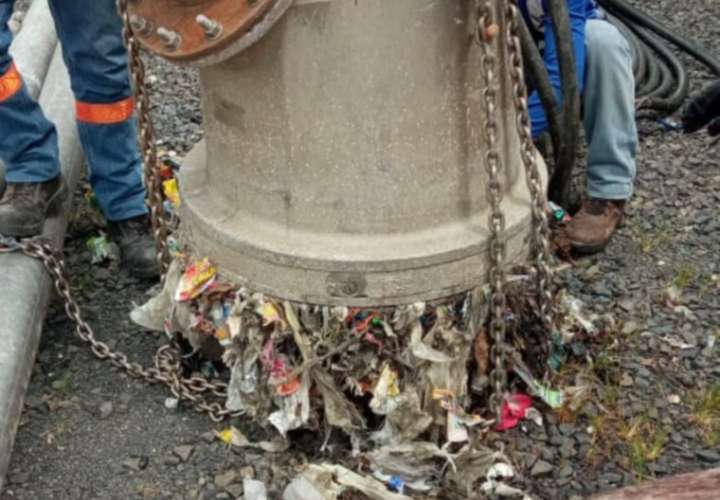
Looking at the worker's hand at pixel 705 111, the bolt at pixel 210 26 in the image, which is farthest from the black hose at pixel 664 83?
the bolt at pixel 210 26

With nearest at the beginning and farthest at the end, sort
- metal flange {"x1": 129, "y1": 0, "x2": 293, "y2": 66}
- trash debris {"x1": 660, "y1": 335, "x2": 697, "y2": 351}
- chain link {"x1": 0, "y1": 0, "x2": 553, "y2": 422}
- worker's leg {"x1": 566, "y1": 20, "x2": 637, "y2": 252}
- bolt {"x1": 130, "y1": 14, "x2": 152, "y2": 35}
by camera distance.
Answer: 1. metal flange {"x1": 129, "y1": 0, "x2": 293, "y2": 66}
2. chain link {"x1": 0, "y1": 0, "x2": 553, "y2": 422}
3. bolt {"x1": 130, "y1": 14, "x2": 152, "y2": 35}
4. trash debris {"x1": 660, "y1": 335, "x2": 697, "y2": 351}
5. worker's leg {"x1": 566, "y1": 20, "x2": 637, "y2": 252}

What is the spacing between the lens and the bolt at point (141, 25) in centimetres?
296

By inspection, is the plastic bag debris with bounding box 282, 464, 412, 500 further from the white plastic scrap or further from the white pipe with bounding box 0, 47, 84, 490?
the white pipe with bounding box 0, 47, 84, 490

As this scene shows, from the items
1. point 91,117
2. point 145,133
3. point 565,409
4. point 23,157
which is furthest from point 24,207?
point 565,409

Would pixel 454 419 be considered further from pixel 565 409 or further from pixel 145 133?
pixel 145 133

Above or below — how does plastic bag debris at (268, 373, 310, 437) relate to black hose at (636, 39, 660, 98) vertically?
below

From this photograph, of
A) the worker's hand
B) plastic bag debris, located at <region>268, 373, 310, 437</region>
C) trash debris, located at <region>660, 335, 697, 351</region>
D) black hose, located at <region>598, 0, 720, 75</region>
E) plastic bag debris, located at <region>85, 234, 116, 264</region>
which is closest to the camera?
plastic bag debris, located at <region>268, 373, 310, 437</region>

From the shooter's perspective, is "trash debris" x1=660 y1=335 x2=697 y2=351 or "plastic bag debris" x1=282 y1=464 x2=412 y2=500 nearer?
"plastic bag debris" x1=282 y1=464 x2=412 y2=500

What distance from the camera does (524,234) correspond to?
10.2 ft

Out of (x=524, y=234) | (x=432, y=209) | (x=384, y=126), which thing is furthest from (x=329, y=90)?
(x=524, y=234)

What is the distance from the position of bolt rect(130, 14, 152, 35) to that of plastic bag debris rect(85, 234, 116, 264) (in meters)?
1.47

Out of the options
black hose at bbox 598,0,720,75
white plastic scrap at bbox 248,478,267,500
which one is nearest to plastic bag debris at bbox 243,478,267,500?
white plastic scrap at bbox 248,478,267,500

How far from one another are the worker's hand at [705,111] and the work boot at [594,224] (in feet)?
2.87

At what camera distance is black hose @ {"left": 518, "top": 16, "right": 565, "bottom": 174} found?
3717mm
